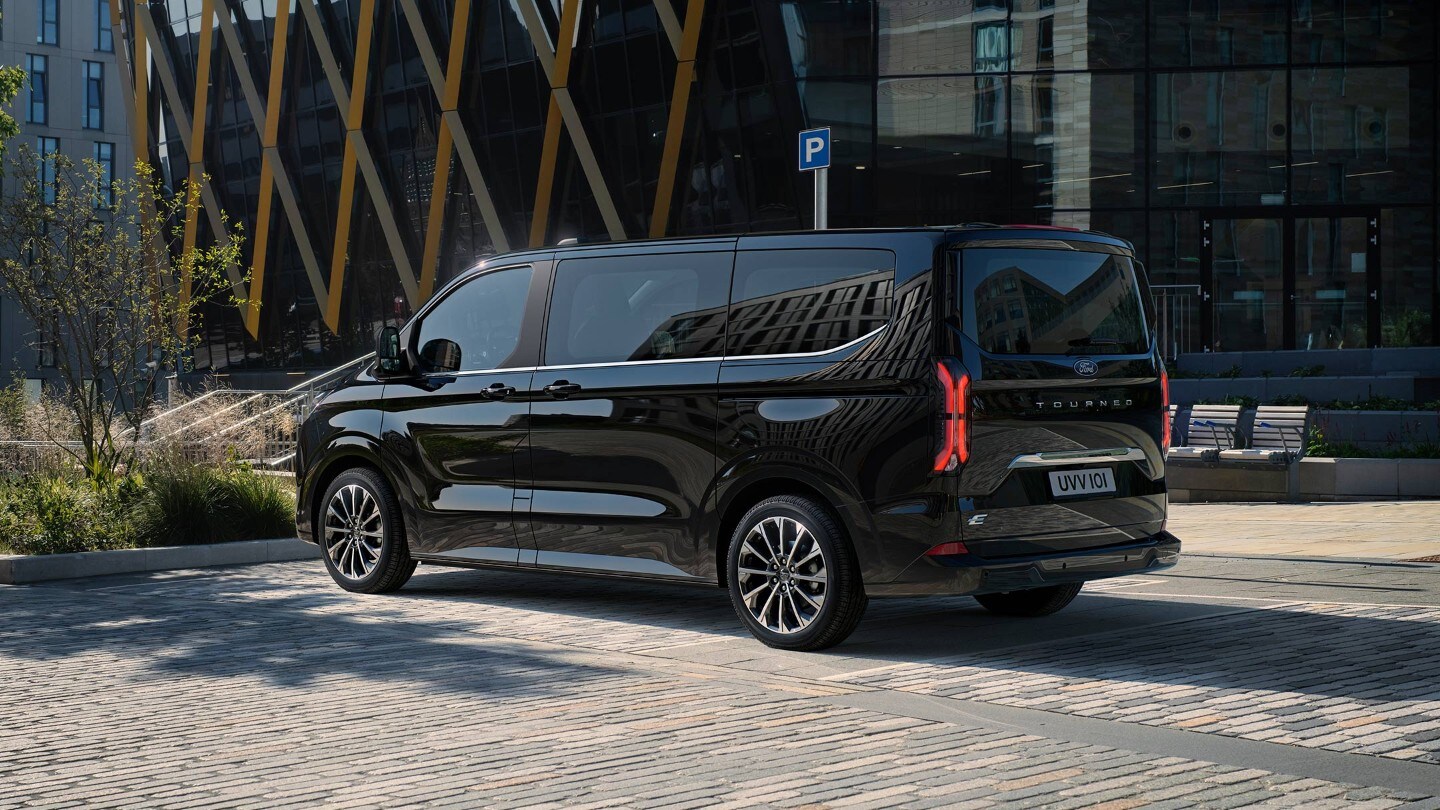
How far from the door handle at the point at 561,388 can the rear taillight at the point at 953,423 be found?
235cm

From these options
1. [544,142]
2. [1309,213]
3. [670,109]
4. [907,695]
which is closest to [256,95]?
[544,142]

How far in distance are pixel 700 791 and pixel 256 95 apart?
38.6 meters

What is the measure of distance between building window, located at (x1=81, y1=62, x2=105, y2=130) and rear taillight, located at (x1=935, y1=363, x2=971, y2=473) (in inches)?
2924

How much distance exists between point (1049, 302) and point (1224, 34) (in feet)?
70.8

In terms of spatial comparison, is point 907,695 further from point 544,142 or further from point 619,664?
point 544,142

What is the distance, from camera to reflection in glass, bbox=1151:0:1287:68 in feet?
89.8

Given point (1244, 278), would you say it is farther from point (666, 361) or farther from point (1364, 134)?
point (666, 361)

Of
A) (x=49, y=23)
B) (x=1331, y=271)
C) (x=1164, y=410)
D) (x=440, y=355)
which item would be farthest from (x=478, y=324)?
(x=49, y=23)

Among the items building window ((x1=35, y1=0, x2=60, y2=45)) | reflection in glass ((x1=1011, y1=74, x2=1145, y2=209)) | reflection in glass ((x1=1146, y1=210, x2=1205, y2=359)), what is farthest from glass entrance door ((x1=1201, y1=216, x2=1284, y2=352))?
building window ((x1=35, y1=0, x2=60, y2=45))

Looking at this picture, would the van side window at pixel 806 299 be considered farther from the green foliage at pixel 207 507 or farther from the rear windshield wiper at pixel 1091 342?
the green foliage at pixel 207 507

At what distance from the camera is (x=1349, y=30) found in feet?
89.9

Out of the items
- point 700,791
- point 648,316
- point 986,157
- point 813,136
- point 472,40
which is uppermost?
point 472,40

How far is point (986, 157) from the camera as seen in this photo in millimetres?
27188

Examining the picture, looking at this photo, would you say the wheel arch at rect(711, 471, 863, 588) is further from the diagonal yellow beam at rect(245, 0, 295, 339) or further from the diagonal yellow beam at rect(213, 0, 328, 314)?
the diagonal yellow beam at rect(245, 0, 295, 339)
